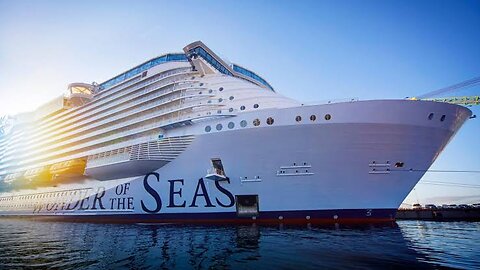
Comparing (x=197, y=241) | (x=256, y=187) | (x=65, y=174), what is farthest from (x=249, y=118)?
(x=65, y=174)

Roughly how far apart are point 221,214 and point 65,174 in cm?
1975

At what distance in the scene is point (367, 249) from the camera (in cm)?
923

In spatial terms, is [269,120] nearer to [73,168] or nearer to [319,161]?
[319,161]

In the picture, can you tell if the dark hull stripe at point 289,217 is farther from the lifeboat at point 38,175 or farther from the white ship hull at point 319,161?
the lifeboat at point 38,175

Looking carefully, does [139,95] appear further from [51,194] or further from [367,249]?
[367,249]

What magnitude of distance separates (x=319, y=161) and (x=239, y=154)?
5.39m

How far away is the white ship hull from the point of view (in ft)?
51.4

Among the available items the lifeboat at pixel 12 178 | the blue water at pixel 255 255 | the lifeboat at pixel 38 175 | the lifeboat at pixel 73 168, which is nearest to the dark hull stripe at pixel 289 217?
the blue water at pixel 255 255

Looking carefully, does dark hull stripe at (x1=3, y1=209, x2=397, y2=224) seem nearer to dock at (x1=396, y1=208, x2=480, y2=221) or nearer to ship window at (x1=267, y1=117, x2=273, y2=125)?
ship window at (x1=267, y1=117, x2=273, y2=125)

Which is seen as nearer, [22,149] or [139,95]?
[139,95]

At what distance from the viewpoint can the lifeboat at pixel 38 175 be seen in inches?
1199

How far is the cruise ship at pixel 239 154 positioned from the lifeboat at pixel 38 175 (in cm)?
342

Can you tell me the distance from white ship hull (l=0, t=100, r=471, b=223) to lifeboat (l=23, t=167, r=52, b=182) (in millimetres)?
21648

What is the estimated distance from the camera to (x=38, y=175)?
31266 mm
